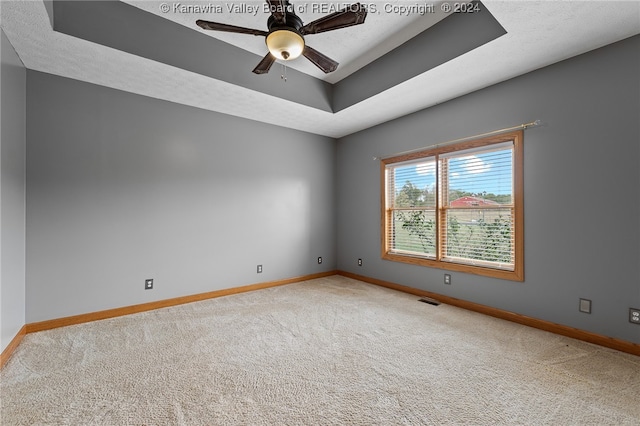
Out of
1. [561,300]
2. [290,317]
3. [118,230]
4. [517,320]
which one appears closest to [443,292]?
[517,320]

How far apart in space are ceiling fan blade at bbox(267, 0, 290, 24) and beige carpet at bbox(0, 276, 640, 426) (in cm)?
250

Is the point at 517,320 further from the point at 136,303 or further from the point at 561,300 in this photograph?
the point at 136,303

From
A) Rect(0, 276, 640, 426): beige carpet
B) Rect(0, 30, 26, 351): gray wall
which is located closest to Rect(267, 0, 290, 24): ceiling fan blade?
Rect(0, 30, 26, 351): gray wall

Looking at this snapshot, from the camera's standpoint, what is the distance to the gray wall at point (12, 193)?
89.0 inches

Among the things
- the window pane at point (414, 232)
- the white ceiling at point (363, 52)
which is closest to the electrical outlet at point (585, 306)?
the window pane at point (414, 232)

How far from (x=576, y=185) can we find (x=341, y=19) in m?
2.57

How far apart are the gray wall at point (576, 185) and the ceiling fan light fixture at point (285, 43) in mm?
2385

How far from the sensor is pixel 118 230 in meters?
3.28

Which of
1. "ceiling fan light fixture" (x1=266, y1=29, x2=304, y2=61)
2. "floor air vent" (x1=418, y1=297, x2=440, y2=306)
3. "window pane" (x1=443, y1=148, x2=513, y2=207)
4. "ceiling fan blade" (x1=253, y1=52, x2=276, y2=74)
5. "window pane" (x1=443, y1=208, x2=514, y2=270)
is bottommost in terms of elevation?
"floor air vent" (x1=418, y1=297, x2=440, y2=306)

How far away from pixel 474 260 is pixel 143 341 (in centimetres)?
365

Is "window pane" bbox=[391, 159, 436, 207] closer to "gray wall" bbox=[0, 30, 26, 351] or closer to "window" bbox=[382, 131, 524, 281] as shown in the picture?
"window" bbox=[382, 131, 524, 281]

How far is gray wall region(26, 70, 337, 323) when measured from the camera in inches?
114

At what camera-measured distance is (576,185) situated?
2.63 meters

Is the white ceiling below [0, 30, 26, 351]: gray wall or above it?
above
